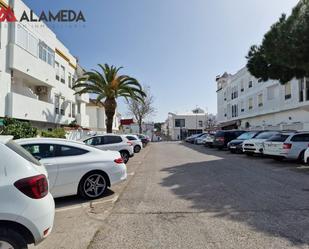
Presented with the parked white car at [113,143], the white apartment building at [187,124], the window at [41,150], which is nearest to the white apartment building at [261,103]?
the parked white car at [113,143]

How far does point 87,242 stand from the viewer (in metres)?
4.78

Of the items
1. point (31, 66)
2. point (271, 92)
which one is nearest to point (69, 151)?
point (31, 66)

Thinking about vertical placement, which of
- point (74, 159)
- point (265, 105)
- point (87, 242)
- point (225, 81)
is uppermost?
point (225, 81)

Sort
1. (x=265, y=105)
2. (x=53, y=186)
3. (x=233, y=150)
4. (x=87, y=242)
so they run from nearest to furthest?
1. (x=87, y=242)
2. (x=53, y=186)
3. (x=233, y=150)
4. (x=265, y=105)

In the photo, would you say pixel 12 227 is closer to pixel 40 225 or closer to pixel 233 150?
pixel 40 225

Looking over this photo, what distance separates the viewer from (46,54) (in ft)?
79.7

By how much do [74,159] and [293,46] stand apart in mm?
10690

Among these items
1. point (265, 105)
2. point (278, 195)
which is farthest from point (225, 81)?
point (278, 195)

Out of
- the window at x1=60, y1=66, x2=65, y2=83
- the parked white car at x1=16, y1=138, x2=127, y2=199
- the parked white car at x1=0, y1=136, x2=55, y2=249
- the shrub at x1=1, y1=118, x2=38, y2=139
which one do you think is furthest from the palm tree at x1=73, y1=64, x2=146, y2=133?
the parked white car at x1=0, y1=136, x2=55, y2=249

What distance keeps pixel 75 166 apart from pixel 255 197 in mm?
4528

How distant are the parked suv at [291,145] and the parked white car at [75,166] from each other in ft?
32.2

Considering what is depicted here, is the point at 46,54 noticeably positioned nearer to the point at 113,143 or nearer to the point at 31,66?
the point at 31,66

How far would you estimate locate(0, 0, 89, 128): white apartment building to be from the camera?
18016mm

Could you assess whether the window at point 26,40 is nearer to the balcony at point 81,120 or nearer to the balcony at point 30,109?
the balcony at point 30,109
